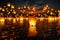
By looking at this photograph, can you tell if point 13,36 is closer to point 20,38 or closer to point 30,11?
point 20,38

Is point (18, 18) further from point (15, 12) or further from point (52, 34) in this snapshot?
point (52, 34)

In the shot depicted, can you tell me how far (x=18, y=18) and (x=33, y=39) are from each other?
28.5m

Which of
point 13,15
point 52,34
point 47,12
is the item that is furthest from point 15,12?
point 52,34

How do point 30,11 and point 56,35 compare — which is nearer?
point 56,35

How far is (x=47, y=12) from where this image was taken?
53844 mm

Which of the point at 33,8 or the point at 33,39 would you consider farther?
the point at 33,8

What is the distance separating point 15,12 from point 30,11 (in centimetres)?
315

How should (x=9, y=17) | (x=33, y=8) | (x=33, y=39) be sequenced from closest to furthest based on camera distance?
(x=33, y=39), (x=33, y=8), (x=9, y=17)

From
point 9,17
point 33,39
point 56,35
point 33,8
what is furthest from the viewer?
point 9,17

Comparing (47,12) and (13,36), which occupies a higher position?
(47,12)

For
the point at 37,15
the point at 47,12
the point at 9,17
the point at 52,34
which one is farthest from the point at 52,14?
the point at 52,34

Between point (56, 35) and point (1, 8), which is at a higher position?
point (1, 8)

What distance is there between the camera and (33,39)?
23.8 metres

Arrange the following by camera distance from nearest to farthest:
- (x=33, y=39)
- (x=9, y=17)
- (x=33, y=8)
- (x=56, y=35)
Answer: (x=33, y=39) → (x=56, y=35) → (x=33, y=8) → (x=9, y=17)
